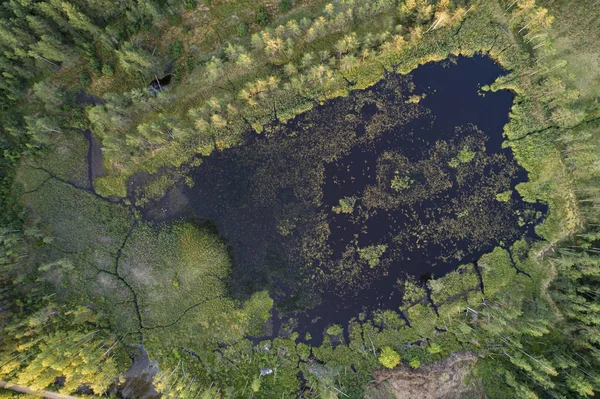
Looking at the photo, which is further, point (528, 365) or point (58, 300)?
point (58, 300)

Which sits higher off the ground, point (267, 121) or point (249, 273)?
point (267, 121)

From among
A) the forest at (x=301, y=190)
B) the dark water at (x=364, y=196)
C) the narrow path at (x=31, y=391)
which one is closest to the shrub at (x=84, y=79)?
the forest at (x=301, y=190)

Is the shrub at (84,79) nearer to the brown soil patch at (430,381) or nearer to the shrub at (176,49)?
the shrub at (176,49)

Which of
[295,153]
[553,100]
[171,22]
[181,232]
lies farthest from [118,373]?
[553,100]

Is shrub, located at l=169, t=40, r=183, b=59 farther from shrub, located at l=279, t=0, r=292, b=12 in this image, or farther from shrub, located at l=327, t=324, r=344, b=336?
shrub, located at l=327, t=324, r=344, b=336

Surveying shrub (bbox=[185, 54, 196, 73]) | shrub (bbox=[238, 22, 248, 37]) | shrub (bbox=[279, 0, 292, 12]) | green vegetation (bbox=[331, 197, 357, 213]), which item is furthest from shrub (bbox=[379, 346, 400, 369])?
shrub (bbox=[279, 0, 292, 12])

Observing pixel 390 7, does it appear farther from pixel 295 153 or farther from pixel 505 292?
pixel 505 292
